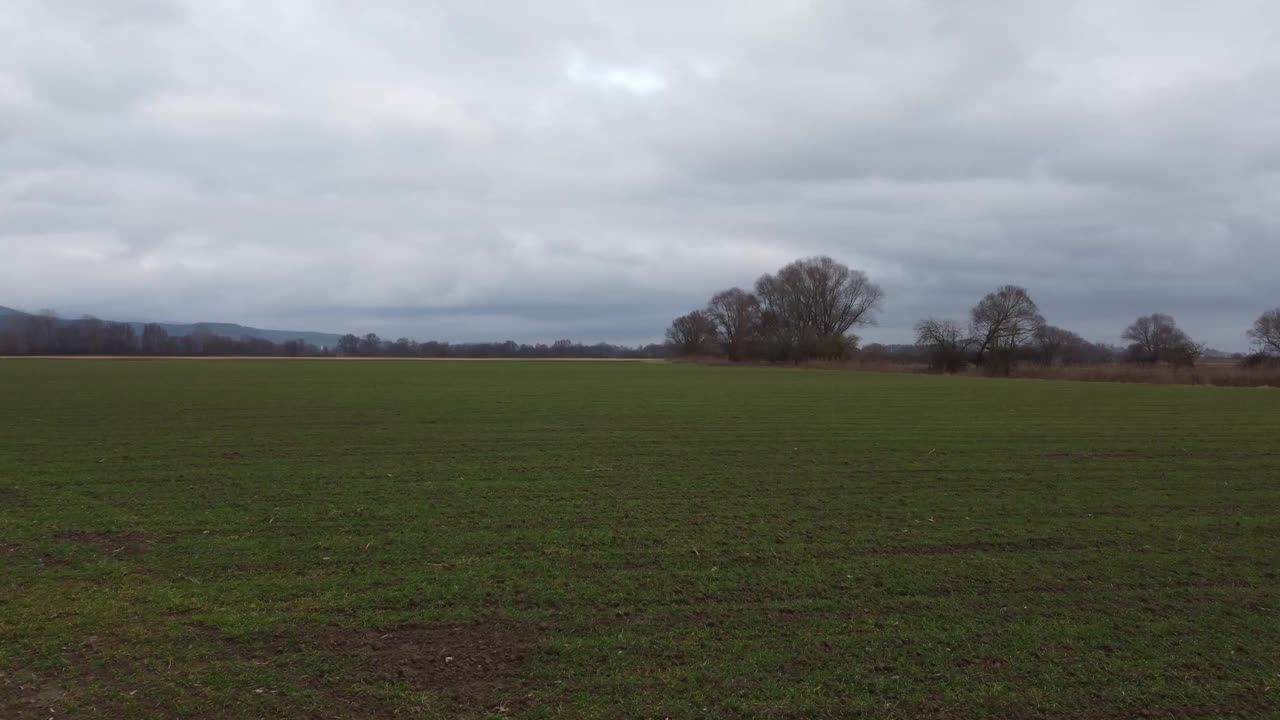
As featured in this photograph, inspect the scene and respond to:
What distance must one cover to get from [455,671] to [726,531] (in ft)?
14.3

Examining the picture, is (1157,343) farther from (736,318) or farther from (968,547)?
(968,547)

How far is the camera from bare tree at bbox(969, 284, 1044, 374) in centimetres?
8144

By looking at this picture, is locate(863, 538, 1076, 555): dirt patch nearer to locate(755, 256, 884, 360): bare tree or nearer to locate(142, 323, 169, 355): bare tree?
locate(755, 256, 884, 360): bare tree

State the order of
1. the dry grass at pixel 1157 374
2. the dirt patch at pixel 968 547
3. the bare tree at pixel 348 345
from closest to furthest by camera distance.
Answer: the dirt patch at pixel 968 547, the dry grass at pixel 1157 374, the bare tree at pixel 348 345

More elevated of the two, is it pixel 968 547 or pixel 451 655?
pixel 968 547

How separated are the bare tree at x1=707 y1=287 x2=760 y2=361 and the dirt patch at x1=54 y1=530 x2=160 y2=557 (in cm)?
11374

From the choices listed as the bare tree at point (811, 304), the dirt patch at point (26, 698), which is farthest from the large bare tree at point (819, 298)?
the dirt patch at point (26, 698)

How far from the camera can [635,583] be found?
6.70 meters

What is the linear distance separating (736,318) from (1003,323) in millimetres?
53085

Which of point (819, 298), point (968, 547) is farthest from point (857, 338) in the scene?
point (968, 547)

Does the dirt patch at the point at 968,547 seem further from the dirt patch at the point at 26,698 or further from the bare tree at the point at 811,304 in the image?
the bare tree at the point at 811,304

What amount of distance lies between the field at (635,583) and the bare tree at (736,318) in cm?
10903

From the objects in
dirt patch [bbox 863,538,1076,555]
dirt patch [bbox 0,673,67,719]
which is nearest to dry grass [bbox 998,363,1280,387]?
dirt patch [bbox 863,538,1076,555]

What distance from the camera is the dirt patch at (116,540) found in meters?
7.65
